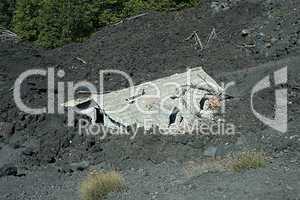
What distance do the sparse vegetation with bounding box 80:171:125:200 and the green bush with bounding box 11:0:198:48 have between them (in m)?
16.5

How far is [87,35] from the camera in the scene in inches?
1157

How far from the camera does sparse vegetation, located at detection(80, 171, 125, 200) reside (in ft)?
39.8

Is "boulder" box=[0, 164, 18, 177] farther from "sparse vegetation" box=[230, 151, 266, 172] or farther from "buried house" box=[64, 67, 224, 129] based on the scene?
"sparse vegetation" box=[230, 151, 266, 172]

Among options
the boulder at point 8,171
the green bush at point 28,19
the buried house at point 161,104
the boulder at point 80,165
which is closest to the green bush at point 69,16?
the green bush at point 28,19

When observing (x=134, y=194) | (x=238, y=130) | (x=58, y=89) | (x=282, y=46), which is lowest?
(x=134, y=194)

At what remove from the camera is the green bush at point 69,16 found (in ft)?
93.7

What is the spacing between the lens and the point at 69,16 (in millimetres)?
28297

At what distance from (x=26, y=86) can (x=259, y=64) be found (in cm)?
772

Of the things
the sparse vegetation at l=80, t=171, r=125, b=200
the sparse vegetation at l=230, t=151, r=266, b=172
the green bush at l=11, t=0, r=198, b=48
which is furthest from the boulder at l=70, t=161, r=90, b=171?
the green bush at l=11, t=0, r=198, b=48

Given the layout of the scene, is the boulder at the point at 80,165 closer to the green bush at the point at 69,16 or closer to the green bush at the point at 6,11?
the green bush at the point at 69,16

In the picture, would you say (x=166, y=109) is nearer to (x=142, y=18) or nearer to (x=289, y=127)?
(x=289, y=127)


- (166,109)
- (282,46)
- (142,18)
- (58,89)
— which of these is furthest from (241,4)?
(166,109)

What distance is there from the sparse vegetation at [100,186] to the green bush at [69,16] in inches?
651

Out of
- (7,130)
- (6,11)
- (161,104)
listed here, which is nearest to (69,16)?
(6,11)
